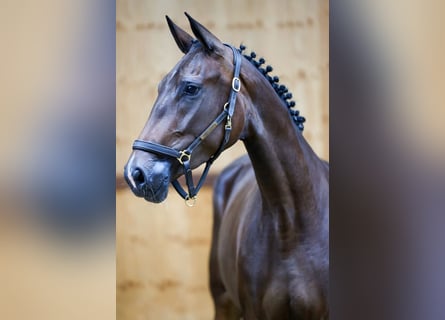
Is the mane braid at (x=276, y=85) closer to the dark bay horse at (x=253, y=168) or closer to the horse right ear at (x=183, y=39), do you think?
the dark bay horse at (x=253, y=168)

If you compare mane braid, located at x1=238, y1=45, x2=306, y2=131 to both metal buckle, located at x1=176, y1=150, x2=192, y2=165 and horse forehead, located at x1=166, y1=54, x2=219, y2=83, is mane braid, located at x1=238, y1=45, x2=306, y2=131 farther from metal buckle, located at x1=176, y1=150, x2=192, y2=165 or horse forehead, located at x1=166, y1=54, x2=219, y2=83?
metal buckle, located at x1=176, y1=150, x2=192, y2=165

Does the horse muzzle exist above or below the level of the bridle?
below

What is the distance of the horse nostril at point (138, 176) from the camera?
0.87 m

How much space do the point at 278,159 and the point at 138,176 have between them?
310 millimetres

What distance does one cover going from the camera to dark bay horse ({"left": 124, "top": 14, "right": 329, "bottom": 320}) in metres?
0.92
